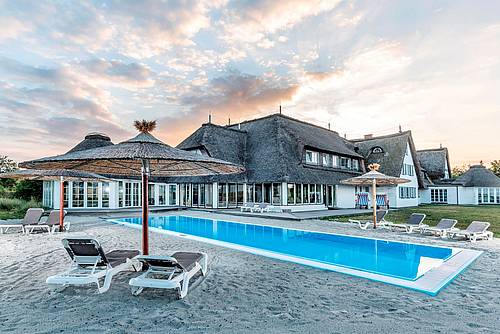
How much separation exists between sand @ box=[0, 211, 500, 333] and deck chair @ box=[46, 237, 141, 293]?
0.74 feet

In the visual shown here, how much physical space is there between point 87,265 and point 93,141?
20927mm

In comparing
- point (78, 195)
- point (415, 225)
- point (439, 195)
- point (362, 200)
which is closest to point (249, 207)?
point (415, 225)

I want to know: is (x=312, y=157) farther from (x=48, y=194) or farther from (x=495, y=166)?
(x=495, y=166)

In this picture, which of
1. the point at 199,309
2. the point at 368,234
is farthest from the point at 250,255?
the point at 368,234

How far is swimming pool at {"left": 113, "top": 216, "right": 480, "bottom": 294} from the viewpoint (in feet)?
20.1

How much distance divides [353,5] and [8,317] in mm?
13283

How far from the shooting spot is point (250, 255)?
23.8ft

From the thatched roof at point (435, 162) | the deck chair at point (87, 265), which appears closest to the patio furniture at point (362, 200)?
the thatched roof at point (435, 162)

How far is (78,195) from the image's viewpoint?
19.9 meters

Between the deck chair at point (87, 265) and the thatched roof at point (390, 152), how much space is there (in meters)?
24.7

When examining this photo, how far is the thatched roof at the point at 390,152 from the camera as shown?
999 inches

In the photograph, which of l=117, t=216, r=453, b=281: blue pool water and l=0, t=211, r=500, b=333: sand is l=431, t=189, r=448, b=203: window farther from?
l=0, t=211, r=500, b=333: sand

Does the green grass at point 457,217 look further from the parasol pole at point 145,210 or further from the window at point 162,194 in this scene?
the window at point 162,194

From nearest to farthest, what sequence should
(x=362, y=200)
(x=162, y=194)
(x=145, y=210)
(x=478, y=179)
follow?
(x=145, y=210)
(x=162, y=194)
(x=362, y=200)
(x=478, y=179)
